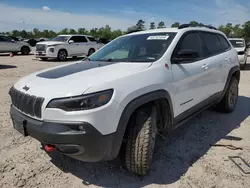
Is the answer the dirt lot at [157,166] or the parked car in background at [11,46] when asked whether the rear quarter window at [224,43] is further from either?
the parked car in background at [11,46]

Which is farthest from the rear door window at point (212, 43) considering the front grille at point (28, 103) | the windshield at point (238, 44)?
the windshield at point (238, 44)

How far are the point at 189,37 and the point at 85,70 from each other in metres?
1.80

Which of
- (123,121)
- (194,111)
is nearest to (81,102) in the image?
(123,121)

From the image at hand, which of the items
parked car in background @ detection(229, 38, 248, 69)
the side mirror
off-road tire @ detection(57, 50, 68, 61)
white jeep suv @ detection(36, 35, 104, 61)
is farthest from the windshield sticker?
off-road tire @ detection(57, 50, 68, 61)

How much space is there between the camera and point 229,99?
5.14m

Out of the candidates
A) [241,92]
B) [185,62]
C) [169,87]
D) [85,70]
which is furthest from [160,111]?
[241,92]

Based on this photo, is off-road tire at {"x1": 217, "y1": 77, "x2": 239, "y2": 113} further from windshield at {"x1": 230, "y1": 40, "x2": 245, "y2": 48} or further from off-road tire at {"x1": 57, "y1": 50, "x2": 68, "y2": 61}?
off-road tire at {"x1": 57, "y1": 50, "x2": 68, "y2": 61}

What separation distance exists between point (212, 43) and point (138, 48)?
1.71 meters

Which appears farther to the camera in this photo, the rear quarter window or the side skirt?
the rear quarter window

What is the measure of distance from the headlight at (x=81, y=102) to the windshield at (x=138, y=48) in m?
1.09

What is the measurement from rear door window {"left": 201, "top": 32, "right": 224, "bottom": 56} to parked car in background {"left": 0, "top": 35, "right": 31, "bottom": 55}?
1888 centimetres

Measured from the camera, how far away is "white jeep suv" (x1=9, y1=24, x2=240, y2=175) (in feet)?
7.64

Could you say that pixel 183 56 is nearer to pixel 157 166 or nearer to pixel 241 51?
pixel 157 166

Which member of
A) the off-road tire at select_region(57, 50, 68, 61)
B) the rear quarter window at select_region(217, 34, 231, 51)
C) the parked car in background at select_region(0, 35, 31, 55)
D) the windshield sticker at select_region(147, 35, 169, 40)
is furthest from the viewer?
the parked car in background at select_region(0, 35, 31, 55)
